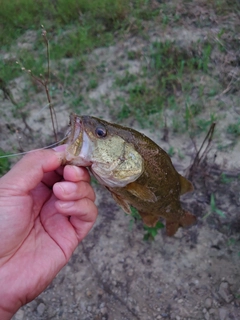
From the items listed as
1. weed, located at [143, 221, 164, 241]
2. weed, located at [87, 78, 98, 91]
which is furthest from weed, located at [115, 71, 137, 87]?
weed, located at [143, 221, 164, 241]

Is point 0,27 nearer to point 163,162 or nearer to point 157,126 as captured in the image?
point 157,126

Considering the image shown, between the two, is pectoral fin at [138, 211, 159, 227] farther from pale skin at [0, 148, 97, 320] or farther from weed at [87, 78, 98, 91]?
weed at [87, 78, 98, 91]

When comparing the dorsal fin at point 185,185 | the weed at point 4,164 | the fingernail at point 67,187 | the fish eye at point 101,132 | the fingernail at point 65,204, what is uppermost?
the fish eye at point 101,132

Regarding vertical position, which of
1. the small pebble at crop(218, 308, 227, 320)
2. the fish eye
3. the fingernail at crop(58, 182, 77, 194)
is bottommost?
the small pebble at crop(218, 308, 227, 320)

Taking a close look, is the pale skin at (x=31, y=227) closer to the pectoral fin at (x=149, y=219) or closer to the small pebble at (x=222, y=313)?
the pectoral fin at (x=149, y=219)

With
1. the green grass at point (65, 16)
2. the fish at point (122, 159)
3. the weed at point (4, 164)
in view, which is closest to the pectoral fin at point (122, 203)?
the fish at point (122, 159)
